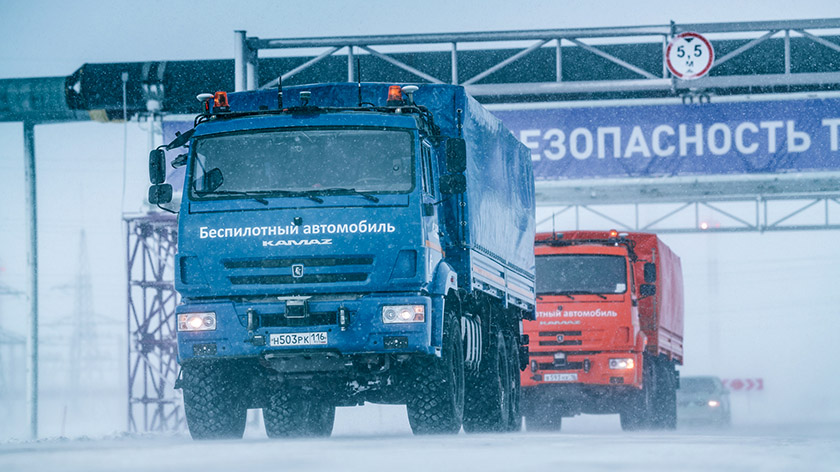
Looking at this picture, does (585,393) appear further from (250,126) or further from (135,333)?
(135,333)

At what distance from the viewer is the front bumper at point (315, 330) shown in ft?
37.1

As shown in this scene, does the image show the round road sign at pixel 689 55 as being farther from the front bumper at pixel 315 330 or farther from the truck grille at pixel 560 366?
the front bumper at pixel 315 330

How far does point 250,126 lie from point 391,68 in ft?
33.0

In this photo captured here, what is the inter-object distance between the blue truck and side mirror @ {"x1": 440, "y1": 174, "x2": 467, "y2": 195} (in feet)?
0.04

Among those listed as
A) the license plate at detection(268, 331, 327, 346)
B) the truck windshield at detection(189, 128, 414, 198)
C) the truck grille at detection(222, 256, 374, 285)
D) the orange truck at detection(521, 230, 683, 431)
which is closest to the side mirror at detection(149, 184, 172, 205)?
the truck windshield at detection(189, 128, 414, 198)

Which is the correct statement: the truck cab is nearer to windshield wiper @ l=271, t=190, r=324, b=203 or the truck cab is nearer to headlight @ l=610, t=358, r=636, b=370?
headlight @ l=610, t=358, r=636, b=370

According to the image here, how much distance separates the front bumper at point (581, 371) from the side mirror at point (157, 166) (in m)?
8.50

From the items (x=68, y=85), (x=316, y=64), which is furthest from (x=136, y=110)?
(x=316, y=64)

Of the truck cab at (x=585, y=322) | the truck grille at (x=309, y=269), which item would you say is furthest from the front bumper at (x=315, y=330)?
the truck cab at (x=585, y=322)

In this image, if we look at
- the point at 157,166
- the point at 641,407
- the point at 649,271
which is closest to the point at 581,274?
the point at 649,271

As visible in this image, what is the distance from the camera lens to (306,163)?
456 inches

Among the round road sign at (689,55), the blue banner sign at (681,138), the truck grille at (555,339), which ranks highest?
the round road sign at (689,55)

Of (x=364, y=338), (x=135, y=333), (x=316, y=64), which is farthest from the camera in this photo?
(x=135, y=333)

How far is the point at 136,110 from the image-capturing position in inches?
884
